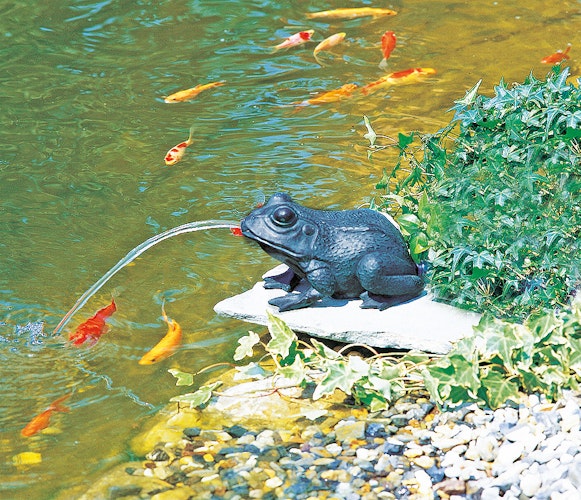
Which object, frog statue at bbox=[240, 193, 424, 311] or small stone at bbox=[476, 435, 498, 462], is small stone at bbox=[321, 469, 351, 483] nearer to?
small stone at bbox=[476, 435, 498, 462]

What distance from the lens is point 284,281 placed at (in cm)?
528

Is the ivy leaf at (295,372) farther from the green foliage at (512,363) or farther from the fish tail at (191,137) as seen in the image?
the fish tail at (191,137)

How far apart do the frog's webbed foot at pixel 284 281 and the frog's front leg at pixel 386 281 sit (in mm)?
462

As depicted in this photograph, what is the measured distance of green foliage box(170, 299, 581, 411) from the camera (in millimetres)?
4250

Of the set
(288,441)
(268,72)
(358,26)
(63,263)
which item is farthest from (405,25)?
(288,441)

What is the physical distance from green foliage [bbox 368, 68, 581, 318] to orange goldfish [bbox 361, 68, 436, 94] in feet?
12.6

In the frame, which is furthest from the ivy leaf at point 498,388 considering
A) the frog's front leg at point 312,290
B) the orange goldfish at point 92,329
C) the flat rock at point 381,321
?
the orange goldfish at point 92,329

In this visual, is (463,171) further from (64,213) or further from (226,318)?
(64,213)

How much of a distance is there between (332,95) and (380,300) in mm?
4046

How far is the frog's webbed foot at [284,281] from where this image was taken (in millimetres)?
5227

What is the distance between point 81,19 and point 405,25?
151 inches

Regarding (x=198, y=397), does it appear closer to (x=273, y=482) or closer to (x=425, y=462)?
(x=273, y=482)

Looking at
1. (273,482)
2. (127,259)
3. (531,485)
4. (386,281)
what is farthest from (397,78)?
(531,485)

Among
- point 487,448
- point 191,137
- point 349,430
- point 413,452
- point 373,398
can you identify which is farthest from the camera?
point 191,137
